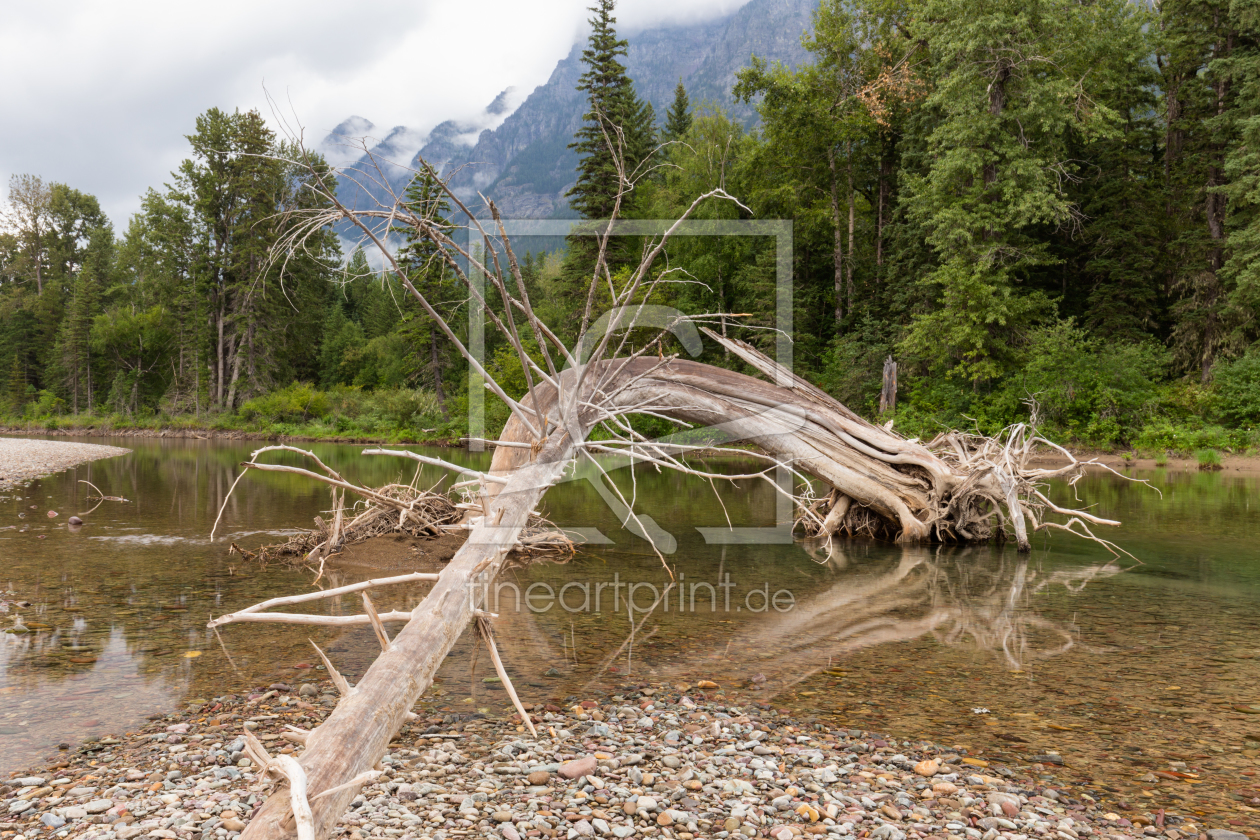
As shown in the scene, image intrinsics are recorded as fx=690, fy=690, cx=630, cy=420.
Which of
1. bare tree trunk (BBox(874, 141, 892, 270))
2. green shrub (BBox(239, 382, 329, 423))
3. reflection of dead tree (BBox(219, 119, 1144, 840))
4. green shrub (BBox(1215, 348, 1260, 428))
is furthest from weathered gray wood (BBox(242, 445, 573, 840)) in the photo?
green shrub (BBox(239, 382, 329, 423))

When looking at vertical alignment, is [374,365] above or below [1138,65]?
below

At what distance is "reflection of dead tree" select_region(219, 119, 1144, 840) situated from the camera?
10.6 feet

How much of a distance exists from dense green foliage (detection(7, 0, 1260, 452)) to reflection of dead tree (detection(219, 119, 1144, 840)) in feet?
18.1

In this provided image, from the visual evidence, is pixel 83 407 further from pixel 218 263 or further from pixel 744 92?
pixel 744 92

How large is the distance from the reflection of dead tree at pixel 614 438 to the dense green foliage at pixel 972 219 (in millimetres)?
5507

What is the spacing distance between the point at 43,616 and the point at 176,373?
153ft

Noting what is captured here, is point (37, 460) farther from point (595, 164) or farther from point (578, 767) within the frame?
point (578, 767)

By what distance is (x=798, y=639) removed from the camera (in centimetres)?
491

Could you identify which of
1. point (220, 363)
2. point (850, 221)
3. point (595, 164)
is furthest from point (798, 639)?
point (220, 363)

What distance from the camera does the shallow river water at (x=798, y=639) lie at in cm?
336

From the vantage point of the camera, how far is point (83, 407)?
4800 centimetres

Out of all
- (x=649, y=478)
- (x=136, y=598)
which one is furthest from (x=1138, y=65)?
(x=136, y=598)

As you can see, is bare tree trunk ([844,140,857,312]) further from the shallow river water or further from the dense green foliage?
the shallow river water

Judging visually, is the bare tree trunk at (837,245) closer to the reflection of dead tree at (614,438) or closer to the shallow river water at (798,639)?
the reflection of dead tree at (614,438)
